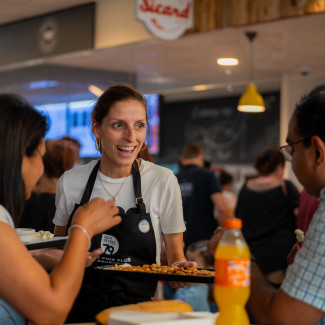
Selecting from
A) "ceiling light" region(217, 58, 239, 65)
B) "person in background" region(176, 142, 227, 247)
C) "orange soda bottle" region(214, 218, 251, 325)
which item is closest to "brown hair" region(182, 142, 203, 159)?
"person in background" region(176, 142, 227, 247)

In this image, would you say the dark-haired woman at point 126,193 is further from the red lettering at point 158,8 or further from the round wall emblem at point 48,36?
the round wall emblem at point 48,36

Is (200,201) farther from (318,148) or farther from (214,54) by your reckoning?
(318,148)

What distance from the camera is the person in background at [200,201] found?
5.91 m

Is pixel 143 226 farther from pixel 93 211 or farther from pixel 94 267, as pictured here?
pixel 93 211

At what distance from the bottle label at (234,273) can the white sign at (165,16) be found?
4328 millimetres

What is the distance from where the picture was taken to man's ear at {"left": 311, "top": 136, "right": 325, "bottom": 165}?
1715 millimetres

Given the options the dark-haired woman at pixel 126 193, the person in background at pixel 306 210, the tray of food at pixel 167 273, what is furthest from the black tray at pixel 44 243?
the person in background at pixel 306 210

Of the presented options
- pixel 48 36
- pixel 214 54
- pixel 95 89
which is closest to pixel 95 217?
pixel 214 54

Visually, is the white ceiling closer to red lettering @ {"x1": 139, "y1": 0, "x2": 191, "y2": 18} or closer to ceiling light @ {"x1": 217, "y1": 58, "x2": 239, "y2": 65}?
ceiling light @ {"x1": 217, "y1": 58, "x2": 239, "y2": 65}

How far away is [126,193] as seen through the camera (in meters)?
2.50

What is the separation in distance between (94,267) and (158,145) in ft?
21.8

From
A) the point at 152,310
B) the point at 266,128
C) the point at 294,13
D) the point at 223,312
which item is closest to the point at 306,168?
the point at 223,312

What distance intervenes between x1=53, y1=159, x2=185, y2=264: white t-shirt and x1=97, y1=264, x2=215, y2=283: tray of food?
303 millimetres

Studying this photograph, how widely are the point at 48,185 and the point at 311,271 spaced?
7.84 feet
